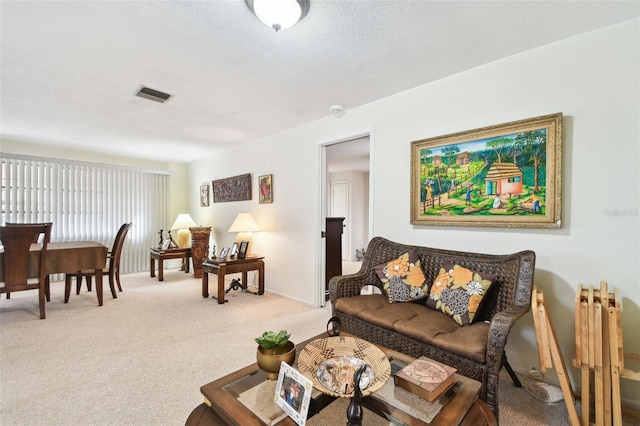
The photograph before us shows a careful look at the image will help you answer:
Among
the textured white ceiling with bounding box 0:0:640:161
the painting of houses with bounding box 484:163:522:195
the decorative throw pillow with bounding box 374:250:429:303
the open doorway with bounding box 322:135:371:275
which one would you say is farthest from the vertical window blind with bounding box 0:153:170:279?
the painting of houses with bounding box 484:163:522:195

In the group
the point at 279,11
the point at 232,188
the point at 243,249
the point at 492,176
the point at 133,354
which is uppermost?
the point at 279,11

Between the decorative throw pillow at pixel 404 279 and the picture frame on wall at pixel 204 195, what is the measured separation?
431 centimetres

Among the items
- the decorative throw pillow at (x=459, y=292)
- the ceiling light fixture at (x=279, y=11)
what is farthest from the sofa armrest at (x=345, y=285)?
the ceiling light fixture at (x=279, y=11)

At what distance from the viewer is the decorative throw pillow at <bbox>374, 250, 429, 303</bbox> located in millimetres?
2223

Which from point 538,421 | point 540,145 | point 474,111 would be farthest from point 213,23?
point 538,421

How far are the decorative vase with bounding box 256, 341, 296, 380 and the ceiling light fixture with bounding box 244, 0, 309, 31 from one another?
1710mm

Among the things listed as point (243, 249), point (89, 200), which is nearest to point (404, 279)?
point (243, 249)

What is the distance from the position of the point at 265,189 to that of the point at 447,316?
3045mm

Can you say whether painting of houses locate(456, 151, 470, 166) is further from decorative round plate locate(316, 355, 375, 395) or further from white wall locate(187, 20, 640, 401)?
decorative round plate locate(316, 355, 375, 395)

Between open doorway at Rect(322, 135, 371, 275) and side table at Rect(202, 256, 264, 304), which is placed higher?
open doorway at Rect(322, 135, 371, 275)

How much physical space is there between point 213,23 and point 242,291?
11.2 feet

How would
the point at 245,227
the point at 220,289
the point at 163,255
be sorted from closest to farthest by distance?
the point at 220,289
the point at 245,227
the point at 163,255

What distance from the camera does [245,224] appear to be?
168 inches

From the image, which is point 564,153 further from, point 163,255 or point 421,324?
point 163,255
